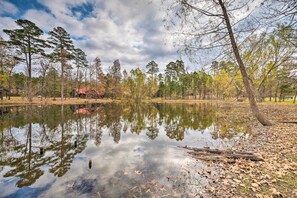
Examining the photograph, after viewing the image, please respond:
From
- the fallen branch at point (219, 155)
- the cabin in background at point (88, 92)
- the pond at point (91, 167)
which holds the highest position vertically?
the cabin in background at point (88, 92)

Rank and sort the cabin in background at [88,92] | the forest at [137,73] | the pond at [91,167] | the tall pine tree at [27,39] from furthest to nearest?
the cabin in background at [88,92] → the tall pine tree at [27,39] → the forest at [137,73] → the pond at [91,167]

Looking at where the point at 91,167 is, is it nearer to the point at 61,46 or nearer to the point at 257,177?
the point at 257,177

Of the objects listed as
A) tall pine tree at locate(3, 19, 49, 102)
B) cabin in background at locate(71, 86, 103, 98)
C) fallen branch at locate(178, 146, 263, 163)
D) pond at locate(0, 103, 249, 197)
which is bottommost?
pond at locate(0, 103, 249, 197)

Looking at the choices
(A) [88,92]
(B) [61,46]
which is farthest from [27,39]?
(A) [88,92]

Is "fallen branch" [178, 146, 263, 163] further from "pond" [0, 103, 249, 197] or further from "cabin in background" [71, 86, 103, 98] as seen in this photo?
"cabin in background" [71, 86, 103, 98]

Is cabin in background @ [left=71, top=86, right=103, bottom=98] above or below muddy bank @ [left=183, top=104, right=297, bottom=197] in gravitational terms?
above

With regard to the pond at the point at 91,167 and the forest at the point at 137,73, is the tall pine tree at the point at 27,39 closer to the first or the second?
the forest at the point at 137,73

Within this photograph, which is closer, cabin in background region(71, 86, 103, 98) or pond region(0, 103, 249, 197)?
pond region(0, 103, 249, 197)

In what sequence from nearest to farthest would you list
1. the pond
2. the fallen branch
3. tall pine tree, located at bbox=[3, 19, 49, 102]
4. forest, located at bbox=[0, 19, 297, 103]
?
1. the pond
2. the fallen branch
3. forest, located at bbox=[0, 19, 297, 103]
4. tall pine tree, located at bbox=[3, 19, 49, 102]

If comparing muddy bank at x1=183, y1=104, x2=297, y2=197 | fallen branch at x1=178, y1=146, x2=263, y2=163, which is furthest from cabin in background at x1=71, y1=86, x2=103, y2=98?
muddy bank at x1=183, y1=104, x2=297, y2=197

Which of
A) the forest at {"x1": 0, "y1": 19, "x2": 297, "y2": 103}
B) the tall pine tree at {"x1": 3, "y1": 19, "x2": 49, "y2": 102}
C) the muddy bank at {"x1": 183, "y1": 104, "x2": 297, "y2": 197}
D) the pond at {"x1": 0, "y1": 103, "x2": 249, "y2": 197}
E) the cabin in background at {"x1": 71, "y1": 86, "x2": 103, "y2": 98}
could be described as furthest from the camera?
the cabin in background at {"x1": 71, "y1": 86, "x2": 103, "y2": 98}

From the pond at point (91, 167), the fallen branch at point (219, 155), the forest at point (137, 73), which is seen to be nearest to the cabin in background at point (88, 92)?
the forest at point (137, 73)

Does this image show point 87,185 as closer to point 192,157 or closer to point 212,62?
point 192,157

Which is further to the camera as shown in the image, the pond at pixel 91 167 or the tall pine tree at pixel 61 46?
the tall pine tree at pixel 61 46
